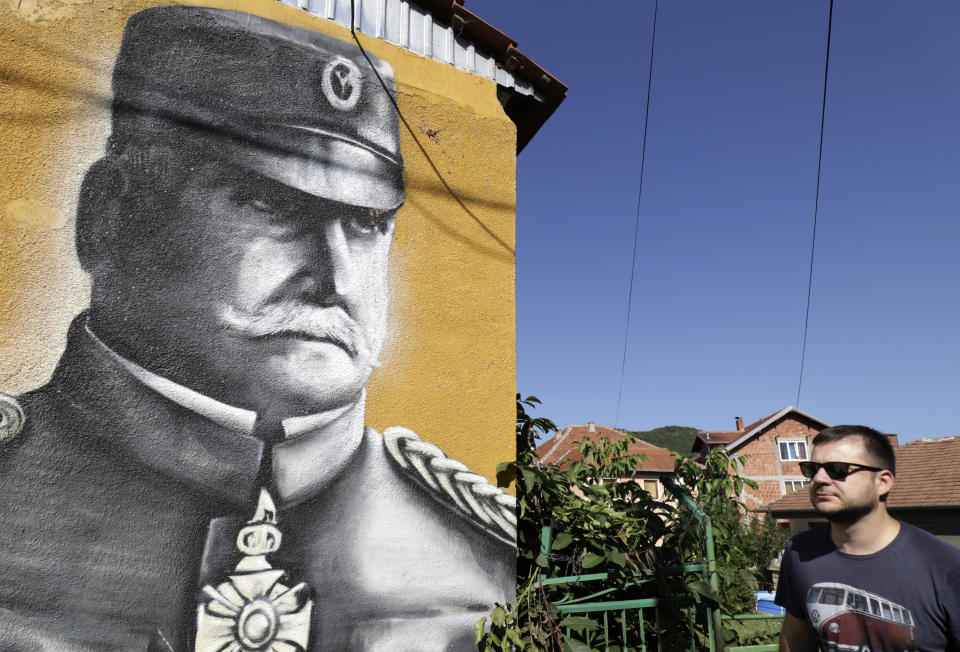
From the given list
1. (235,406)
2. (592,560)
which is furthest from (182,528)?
(592,560)

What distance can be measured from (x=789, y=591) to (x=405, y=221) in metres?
2.60

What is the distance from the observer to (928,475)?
62.2 feet

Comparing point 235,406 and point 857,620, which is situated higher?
point 235,406

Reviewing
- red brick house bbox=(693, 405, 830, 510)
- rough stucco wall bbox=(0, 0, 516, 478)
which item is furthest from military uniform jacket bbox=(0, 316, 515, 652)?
red brick house bbox=(693, 405, 830, 510)

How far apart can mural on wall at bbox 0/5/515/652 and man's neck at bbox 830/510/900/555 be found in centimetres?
168

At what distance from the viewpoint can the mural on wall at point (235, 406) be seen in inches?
100.0

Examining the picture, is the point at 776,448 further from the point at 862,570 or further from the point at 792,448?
the point at 862,570

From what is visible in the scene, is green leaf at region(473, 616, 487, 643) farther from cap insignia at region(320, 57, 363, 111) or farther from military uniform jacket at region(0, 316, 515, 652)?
cap insignia at region(320, 57, 363, 111)

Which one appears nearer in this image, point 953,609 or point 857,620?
point 953,609

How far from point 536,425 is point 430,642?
1592 millimetres

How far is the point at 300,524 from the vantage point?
9.56 ft

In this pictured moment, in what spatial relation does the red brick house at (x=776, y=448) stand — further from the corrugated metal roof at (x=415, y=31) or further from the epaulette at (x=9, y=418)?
the epaulette at (x=9, y=418)

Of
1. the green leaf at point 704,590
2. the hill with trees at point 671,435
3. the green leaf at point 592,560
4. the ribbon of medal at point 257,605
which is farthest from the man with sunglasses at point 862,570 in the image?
the hill with trees at point 671,435

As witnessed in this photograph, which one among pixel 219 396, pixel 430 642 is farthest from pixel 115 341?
pixel 430 642
